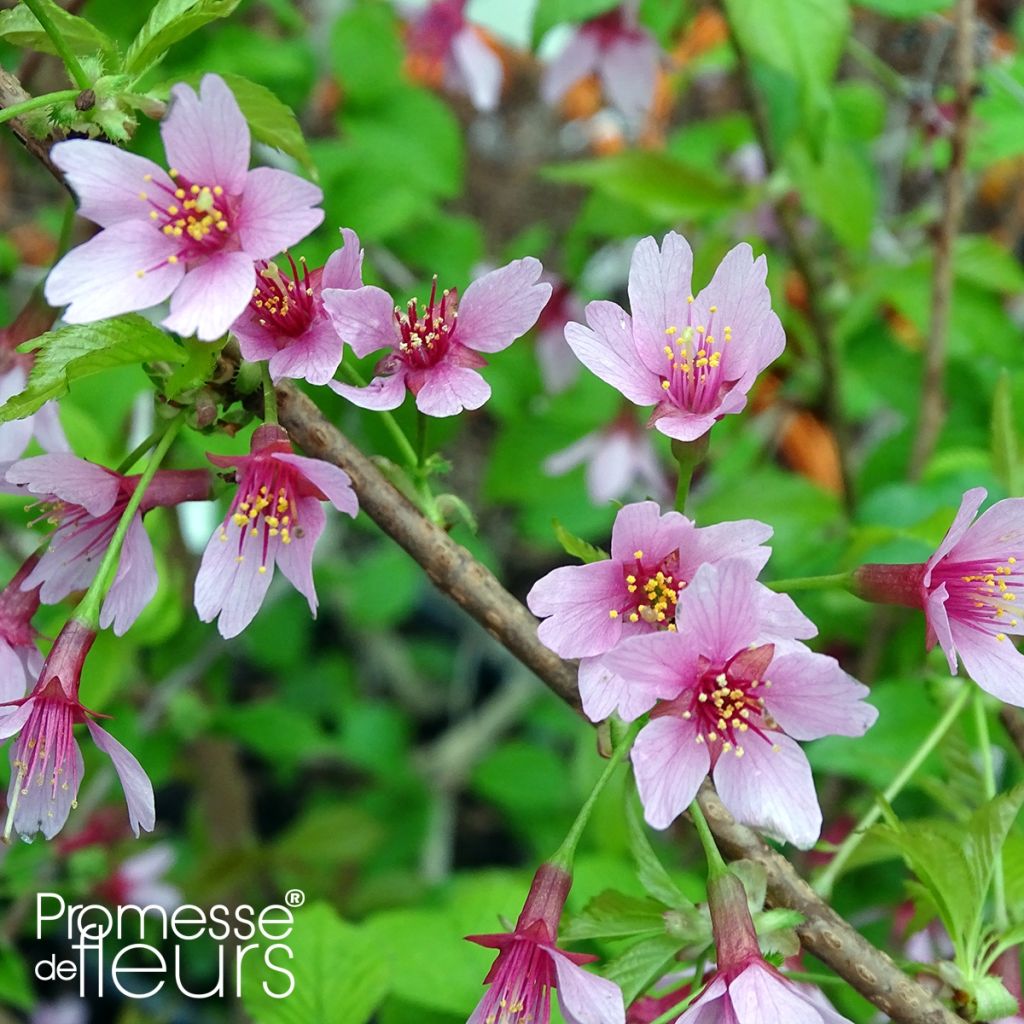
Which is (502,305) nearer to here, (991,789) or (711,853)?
(711,853)

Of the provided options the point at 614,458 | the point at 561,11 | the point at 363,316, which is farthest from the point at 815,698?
the point at 614,458

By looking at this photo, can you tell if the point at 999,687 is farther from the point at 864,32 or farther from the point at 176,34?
the point at 864,32

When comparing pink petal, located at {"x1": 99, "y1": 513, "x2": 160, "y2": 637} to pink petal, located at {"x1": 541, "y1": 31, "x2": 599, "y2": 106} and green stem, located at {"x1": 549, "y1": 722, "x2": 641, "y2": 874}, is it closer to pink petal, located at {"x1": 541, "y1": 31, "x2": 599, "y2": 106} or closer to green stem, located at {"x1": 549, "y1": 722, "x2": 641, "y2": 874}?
green stem, located at {"x1": 549, "y1": 722, "x2": 641, "y2": 874}

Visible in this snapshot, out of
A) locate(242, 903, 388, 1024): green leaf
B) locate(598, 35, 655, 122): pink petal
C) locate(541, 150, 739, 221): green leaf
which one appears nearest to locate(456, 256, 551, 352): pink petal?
locate(242, 903, 388, 1024): green leaf

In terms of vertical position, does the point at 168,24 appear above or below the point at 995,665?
above

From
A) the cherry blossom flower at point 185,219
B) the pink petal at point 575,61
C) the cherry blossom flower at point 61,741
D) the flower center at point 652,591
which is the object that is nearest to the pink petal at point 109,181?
the cherry blossom flower at point 185,219
